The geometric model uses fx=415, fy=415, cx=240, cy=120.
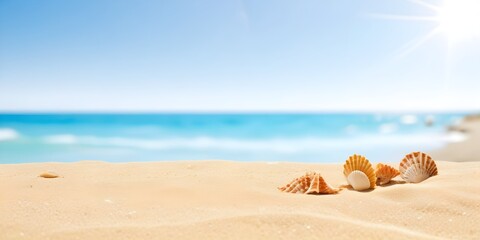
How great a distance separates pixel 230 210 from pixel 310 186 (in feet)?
2.82

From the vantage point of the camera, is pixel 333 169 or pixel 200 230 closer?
pixel 200 230

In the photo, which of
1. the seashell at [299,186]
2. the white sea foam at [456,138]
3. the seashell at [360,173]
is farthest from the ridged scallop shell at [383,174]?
the white sea foam at [456,138]

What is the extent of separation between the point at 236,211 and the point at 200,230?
1.49ft

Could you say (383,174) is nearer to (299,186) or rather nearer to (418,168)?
(418,168)

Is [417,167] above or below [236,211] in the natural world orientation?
above

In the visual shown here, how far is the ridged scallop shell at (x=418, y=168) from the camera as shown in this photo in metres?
3.72

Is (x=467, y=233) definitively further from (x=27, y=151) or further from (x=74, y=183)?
(x=27, y=151)

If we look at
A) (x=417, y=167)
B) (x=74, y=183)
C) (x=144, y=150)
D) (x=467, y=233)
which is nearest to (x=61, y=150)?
(x=144, y=150)

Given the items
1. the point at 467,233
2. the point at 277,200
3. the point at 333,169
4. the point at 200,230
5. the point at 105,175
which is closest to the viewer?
the point at 200,230

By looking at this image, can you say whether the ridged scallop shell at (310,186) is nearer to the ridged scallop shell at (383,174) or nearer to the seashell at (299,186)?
the seashell at (299,186)

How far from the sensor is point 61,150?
1587 cm

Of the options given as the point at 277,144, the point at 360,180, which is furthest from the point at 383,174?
the point at 277,144

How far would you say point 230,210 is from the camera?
2584 millimetres

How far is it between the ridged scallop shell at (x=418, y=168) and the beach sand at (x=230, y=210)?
102 millimetres
